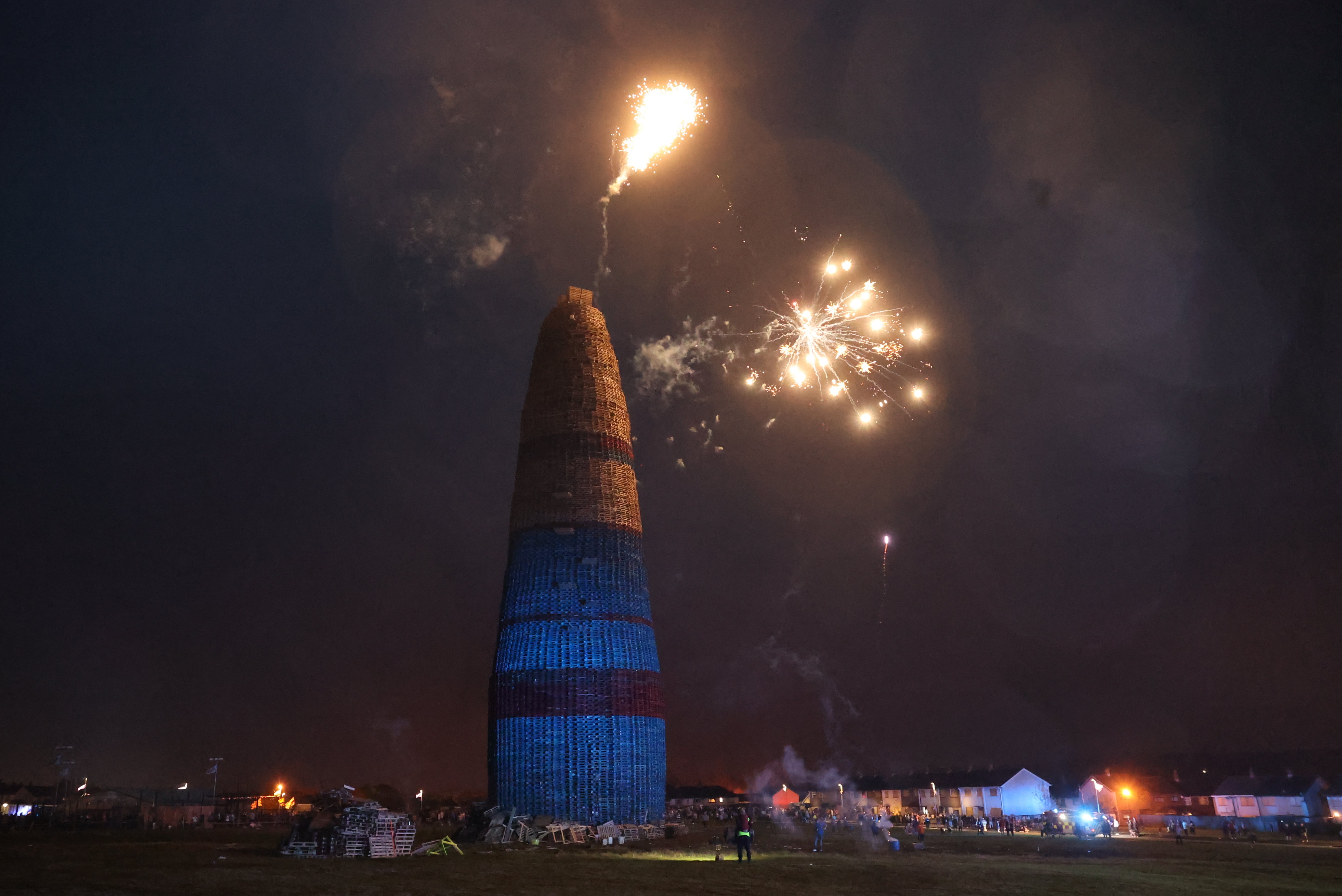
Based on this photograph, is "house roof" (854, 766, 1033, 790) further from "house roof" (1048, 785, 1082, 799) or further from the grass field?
the grass field

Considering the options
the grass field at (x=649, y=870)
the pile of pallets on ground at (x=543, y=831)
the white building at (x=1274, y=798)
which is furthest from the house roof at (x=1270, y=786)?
the pile of pallets on ground at (x=543, y=831)

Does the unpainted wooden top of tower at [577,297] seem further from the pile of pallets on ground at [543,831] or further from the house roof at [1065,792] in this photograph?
the house roof at [1065,792]

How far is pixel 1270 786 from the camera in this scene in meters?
85.5

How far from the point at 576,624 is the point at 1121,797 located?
82.7 meters

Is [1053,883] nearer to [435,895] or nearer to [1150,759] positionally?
[435,895]

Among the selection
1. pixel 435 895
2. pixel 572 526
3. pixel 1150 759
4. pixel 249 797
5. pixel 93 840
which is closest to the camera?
pixel 435 895

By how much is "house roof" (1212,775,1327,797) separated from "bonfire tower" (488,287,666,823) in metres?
73.3

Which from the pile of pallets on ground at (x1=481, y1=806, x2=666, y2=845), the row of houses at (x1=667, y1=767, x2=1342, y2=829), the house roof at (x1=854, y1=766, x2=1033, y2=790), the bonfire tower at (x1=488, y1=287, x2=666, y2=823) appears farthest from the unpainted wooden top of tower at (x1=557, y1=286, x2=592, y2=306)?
the house roof at (x1=854, y1=766, x2=1033, y2=790)

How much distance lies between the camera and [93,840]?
3478cm

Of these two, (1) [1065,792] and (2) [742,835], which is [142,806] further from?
(1) [1065,792]

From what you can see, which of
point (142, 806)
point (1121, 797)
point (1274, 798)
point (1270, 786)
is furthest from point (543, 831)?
point (1121, 797)

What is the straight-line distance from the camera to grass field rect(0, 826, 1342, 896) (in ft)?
63.2

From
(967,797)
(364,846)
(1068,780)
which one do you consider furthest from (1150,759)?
(364,846)

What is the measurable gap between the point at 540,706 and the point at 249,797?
84.9 m
